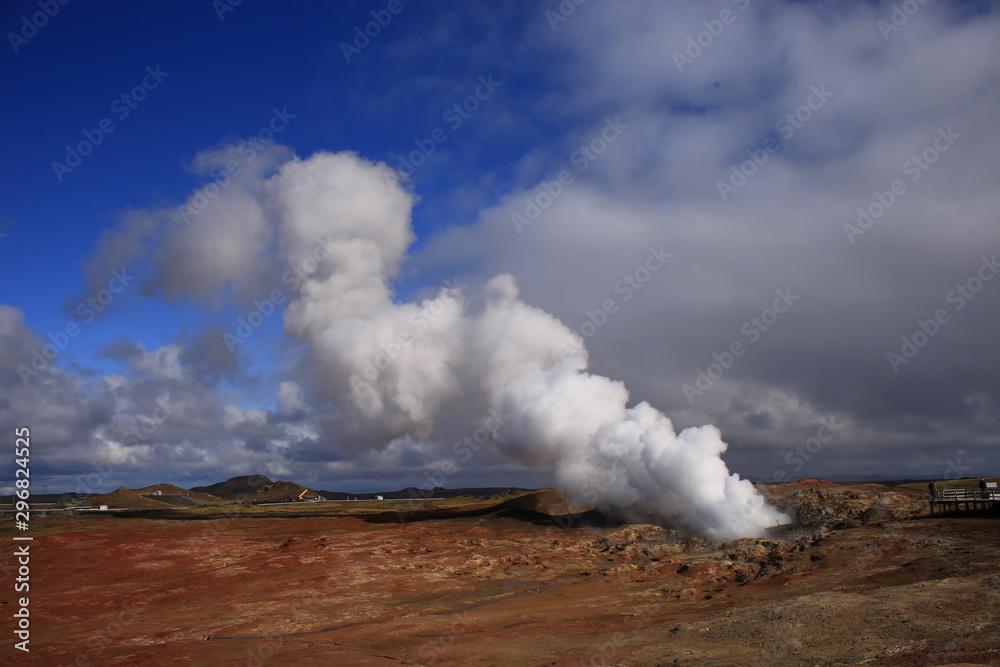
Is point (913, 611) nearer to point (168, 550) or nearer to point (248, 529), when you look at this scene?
point (168, 550)

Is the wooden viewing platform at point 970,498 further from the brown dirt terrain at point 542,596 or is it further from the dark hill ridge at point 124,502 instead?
the dark hill ridge at point 124,502

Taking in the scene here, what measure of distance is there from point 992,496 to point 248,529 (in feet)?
229

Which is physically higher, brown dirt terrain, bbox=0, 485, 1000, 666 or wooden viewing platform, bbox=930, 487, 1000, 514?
wooden viewing platform, bbox=930, 487, 1000, 514

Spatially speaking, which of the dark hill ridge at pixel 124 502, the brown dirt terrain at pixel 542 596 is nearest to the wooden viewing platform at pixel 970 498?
the brown dirt terrain at pixel 542 596

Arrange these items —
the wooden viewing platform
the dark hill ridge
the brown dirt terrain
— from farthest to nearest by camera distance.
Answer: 1. the dark hill ridge
2. the wooden viewing platform
3. the brown dirt terrain

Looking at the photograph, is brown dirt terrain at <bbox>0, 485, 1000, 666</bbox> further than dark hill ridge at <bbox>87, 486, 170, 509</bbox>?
No

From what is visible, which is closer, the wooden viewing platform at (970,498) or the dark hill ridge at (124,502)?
the wooden viewing platform at (970,498)

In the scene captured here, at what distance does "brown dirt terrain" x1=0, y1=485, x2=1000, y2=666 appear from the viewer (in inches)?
855

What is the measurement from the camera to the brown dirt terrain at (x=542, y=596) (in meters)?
21.7

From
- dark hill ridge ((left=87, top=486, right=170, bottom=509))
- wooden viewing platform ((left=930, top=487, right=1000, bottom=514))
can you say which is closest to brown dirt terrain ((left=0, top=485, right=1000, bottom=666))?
wooden viewing platform ((left=930, top=487, right=1000, bottom=514))

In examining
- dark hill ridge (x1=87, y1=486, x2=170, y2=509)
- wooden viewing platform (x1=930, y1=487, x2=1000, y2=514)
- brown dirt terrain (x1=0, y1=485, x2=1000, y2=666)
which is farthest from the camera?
dark hill ridge (x1=87, y1=486, x2=170, y2=509)

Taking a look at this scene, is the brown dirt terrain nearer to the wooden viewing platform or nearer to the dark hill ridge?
the wooden viewing platform

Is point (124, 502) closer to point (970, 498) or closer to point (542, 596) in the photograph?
point (542, 596)

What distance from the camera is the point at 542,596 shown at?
34.8 metres
